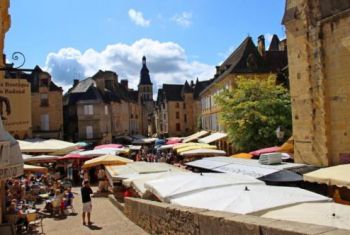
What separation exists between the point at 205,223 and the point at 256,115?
19206 mm

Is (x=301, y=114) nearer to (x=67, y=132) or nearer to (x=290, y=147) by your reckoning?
(x=290, y=147)

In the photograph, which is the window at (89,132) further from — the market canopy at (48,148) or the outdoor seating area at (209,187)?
the outdoor seating area at (209,187)

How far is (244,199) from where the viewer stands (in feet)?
26.3

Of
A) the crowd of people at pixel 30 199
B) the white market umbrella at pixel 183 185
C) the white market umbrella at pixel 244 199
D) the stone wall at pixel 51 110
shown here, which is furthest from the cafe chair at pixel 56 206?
the stone wall at pixel 51 110

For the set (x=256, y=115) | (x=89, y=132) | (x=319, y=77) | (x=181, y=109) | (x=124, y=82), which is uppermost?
(x=124, y=82)

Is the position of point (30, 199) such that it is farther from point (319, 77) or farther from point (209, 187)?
point (319, 77)

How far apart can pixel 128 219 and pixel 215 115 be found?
32242 millimetres

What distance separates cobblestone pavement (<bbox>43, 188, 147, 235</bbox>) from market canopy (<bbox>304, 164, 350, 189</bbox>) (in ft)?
15.7

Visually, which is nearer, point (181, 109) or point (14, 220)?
point (14, 220)

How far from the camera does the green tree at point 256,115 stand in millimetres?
25797

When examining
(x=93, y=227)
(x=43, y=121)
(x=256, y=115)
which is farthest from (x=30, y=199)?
(x=43, y=121)

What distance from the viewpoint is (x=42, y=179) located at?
23.0 meters

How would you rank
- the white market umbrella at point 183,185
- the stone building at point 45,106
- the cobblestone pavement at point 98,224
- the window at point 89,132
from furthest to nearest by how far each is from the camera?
the window at point 89,132
the stone building at point 45,106
the cobblestone pavement at point 98,224
the white market umbrella at point 183,185

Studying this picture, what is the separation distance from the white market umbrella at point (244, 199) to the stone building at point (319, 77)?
24.4 ft
